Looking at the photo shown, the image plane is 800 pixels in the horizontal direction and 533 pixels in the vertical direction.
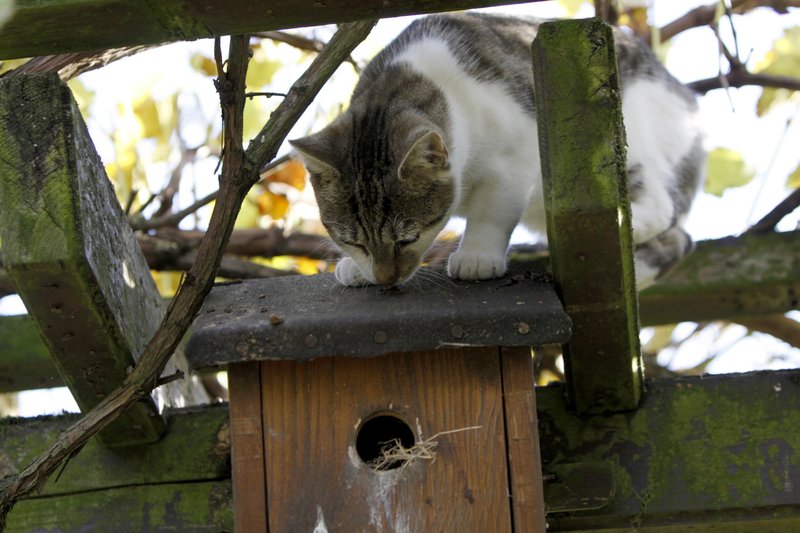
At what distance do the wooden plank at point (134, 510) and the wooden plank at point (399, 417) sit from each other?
0.89 feet

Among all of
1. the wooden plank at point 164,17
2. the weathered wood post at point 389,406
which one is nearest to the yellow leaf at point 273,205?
the weathered wood post at point 389,406

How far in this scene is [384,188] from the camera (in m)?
2.62

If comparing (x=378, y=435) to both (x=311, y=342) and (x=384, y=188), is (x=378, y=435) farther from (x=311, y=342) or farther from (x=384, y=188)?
(x=384, y=188)

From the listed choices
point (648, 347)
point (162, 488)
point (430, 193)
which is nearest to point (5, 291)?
point (162, 488)

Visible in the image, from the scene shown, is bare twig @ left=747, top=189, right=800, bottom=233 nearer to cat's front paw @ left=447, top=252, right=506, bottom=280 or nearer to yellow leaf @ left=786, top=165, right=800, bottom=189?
yellow leaf @ left=786, top=165, right=800, bottom=189

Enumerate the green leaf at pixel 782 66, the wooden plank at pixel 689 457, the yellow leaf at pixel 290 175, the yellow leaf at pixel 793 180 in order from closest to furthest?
the wooden plank at pixel 689 457
the green leaf at pixel 782 66
the yellow leaf at pixel 793 180
the yellow leaf at pixel 290 175

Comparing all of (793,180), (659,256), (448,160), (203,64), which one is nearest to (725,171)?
(793,180)

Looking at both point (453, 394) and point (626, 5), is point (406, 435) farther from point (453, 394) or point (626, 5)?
point (626, 5)

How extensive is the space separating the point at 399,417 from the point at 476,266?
0.49m

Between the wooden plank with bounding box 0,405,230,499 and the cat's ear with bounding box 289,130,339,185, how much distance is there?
0.71m

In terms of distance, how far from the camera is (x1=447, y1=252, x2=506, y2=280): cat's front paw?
7.44 feet

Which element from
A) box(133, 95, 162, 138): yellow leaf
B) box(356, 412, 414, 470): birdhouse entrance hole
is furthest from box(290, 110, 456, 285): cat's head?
box(133, 95, 162, 138): yellow leaf

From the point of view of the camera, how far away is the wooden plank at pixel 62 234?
5.77 feet

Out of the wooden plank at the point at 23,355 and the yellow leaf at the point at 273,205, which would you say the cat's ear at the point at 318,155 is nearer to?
the wooden plank at the point at 23,355
